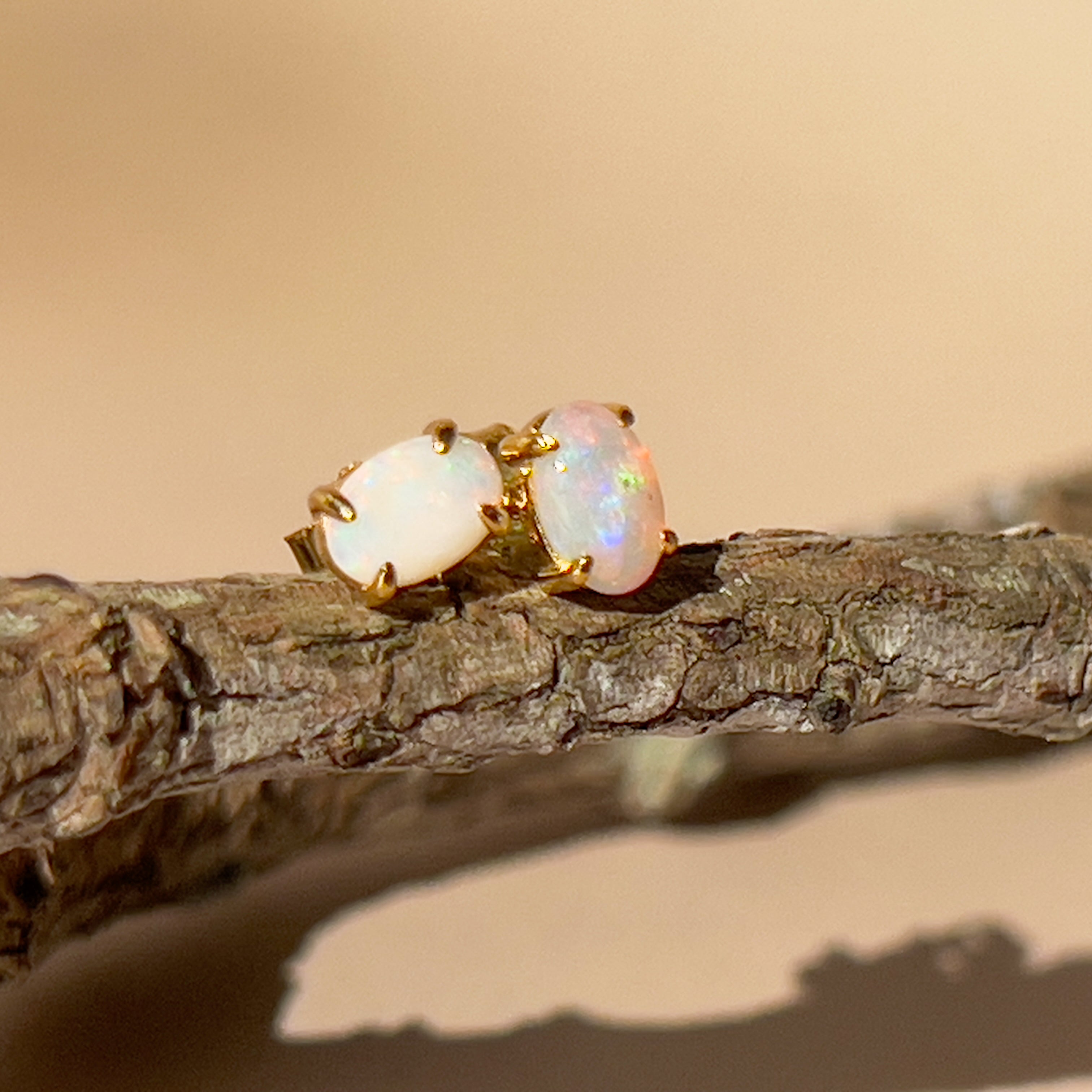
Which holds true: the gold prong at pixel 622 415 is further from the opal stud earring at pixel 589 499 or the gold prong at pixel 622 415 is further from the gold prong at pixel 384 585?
the gold prong at pixel 384 585

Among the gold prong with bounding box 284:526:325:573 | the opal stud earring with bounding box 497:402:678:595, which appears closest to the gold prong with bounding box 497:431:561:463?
the opal stud earring with bounding box 497:402:678:595

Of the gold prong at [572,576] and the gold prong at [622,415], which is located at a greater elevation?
the gold prong at [622,415]

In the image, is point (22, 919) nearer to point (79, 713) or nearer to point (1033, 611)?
point (79, 713)

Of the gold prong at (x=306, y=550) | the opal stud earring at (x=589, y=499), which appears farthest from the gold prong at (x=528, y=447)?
the gold prong at (x=306, y=550)

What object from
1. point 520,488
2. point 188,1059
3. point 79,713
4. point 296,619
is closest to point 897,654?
point 520,488

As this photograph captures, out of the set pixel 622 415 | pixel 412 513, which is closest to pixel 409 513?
pixel 412 513

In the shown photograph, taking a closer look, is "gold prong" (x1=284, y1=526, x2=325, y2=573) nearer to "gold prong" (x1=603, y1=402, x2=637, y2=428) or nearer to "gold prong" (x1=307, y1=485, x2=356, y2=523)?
"gold prong" (x1=307, y1=485, x2=356, y2=523)

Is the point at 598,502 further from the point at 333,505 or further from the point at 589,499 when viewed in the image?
the point at 333,505
